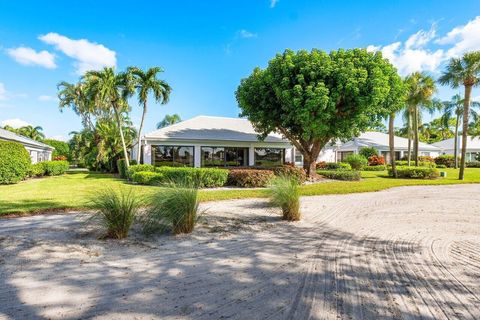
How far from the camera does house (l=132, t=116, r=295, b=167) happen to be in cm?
2106

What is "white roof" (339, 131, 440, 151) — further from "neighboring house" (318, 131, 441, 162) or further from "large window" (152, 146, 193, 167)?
"large window" (152, 146, 193, 167)

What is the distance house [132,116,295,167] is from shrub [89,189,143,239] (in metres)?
15.6

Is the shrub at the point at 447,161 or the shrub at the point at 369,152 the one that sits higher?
the shrub at the point at 369,152

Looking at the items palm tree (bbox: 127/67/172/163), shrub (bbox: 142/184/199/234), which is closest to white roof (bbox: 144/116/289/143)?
palm tree (bbox: 127/67/172/163)

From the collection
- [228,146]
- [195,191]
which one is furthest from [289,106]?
[195,191]

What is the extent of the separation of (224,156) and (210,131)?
8.50 feet

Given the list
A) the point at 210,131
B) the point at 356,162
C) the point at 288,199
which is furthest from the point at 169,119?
the point at 288,199

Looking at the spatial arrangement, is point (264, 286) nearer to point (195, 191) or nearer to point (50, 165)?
point (195, 191)

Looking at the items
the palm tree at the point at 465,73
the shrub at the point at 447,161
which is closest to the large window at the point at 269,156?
the palm tree at the point at 465,73

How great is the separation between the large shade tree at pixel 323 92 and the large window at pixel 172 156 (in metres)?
6.50

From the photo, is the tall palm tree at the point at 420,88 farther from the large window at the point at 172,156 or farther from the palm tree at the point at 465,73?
the large window at the point at 172,156

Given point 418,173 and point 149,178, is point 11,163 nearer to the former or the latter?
point 149,178

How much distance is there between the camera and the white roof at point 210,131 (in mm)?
21234

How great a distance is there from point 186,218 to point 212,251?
4.13ft
